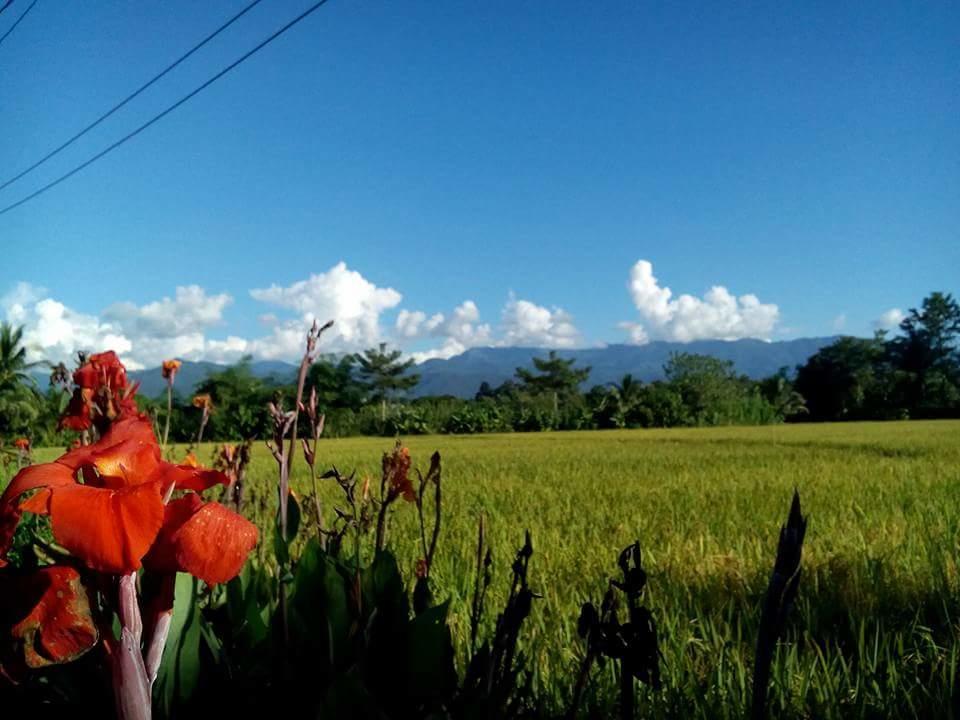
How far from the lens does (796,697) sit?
123 centimetres

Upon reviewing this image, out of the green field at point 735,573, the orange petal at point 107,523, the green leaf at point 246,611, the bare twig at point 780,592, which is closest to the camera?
the bare twig at point 780,592

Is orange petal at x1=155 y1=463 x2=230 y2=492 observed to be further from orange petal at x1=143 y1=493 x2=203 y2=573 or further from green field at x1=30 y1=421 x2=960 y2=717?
green field at x1=30 y1=421 x2=960 y2=717

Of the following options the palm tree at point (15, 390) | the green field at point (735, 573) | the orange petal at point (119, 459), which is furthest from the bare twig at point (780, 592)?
the palm tree at point (15, 390)

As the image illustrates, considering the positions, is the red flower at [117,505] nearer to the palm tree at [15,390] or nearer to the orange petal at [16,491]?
the orange petal at [16,491]

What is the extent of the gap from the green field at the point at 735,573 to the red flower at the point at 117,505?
78 cm

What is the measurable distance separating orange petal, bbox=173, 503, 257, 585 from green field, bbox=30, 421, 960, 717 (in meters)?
0.77

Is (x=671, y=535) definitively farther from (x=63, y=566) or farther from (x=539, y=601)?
(x=63, y=566)

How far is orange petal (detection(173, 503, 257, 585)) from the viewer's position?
524 millimetres

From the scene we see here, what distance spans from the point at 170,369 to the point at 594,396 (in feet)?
95.1

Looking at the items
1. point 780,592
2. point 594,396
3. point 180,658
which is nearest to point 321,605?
point 180,658

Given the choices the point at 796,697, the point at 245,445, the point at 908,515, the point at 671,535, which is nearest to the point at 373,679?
the point at 245,445

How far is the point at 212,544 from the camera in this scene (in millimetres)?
529

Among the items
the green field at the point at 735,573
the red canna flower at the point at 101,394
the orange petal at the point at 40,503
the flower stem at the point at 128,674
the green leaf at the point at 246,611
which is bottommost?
the green field at the point at 735,573

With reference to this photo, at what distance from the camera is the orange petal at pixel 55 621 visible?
0.55m
